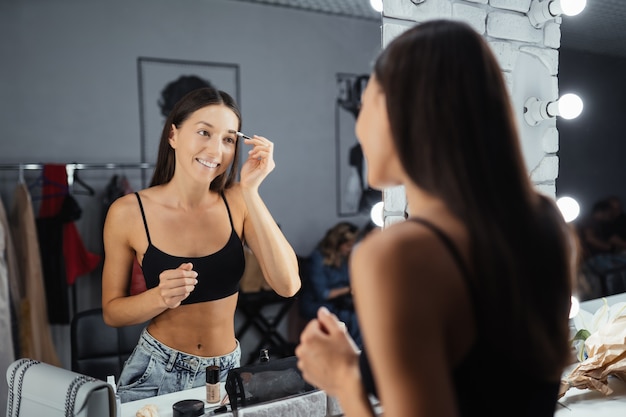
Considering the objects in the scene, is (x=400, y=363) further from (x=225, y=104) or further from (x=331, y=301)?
(x=331, y=301)

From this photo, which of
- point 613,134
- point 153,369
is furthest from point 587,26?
point 153,369

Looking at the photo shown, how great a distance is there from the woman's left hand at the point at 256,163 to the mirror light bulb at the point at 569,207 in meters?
0.99

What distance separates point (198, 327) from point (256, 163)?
12.5 inches

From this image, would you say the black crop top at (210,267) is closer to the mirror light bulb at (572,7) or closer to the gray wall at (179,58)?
the gray wall at (179,58)

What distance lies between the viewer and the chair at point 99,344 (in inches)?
39.2

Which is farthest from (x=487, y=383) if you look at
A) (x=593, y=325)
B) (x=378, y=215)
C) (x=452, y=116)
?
(x=593, y=325)

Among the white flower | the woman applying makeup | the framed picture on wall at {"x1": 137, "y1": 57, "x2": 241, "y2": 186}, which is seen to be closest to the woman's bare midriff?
the framed picture on wall at {"x1": 137, "y1": 57, "x2": 241, "y2": 186}

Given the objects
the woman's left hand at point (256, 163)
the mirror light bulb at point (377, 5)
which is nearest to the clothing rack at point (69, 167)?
the woman's left hand at point (256, 163)

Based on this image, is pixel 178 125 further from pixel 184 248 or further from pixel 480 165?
pixel 480 165

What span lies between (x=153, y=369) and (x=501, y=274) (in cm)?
72

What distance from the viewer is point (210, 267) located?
98cm

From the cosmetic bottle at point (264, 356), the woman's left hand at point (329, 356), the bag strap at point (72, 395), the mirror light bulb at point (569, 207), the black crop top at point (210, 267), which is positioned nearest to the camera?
the woman's left hand at point (329, 356)

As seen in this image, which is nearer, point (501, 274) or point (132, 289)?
point (501, 274)

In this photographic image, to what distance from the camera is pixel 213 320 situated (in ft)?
3.31
